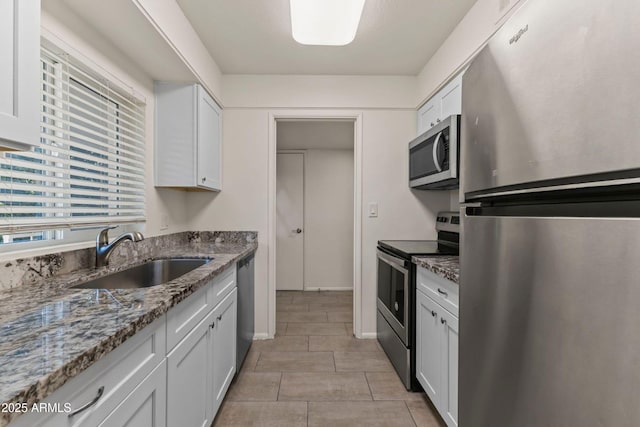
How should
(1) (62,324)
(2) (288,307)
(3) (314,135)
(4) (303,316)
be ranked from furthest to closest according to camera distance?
(3) (314,135), (2) (288,307), (4) (303,316), (1) (62,324)

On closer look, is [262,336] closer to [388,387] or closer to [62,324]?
[388,387]

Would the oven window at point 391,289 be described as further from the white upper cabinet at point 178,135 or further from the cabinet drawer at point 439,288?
the white upper cabinet at point 178,135

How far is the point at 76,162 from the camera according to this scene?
57.7 inches

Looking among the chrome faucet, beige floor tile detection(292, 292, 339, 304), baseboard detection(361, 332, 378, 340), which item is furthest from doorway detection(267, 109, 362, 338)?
the chrome faucet

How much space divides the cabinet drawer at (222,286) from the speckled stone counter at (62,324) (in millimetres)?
179

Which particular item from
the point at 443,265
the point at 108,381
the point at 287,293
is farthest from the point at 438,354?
the point at 287,293

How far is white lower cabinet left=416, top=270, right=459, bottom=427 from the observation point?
1.46 meters

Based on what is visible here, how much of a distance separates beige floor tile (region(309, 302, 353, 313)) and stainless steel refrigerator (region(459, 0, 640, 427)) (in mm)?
2908

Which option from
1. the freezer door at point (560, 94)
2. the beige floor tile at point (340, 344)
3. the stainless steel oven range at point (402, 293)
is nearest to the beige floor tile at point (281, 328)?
the beige floor tile at point (340, 344)

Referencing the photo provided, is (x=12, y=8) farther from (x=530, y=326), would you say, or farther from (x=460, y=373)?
(x=460, y=373)

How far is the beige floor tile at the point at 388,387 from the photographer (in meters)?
1.92

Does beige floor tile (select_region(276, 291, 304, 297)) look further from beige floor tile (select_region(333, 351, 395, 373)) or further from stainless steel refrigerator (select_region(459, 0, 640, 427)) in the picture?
stainless steel refrigerator (select_region(459, 0, 640, 427))

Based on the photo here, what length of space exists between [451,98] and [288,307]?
283cm

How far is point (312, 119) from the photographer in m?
2.78
